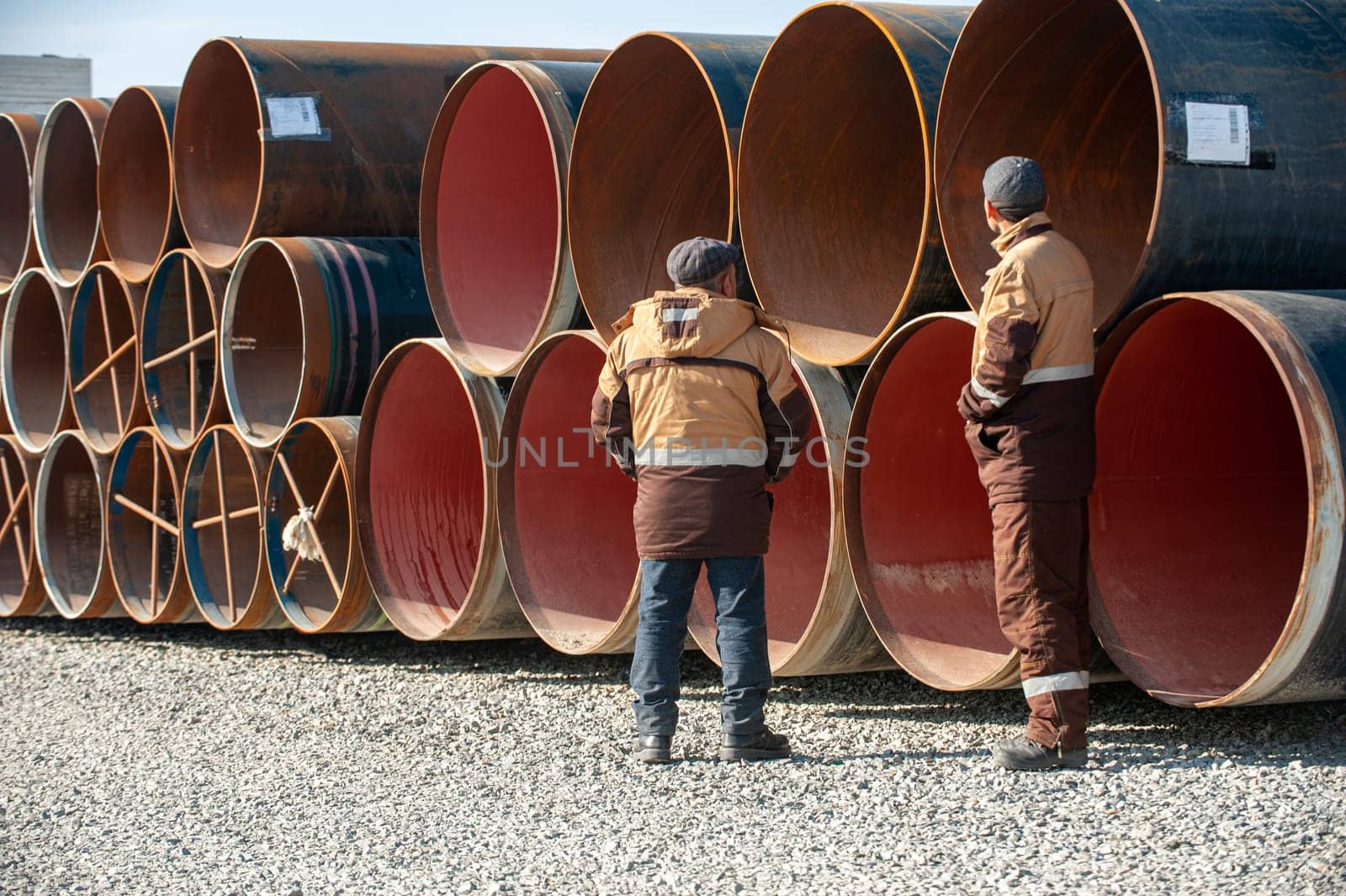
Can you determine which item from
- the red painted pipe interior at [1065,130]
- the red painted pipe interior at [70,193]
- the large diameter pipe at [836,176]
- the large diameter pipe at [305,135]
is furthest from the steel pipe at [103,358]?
the red painted pipe interior at [1065,130]

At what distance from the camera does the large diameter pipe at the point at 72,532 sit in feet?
26.7

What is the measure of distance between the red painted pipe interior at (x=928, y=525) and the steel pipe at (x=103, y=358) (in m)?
4.34

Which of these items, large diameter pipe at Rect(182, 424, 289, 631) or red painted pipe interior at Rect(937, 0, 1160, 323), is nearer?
red painted pipe interior at Rect(937, 0, 1160, 323)

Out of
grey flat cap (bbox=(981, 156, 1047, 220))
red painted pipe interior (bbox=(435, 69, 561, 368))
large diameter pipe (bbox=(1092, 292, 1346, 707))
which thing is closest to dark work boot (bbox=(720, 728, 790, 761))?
large diameter pipe (bbox=(1092, 292, 1346, 707))

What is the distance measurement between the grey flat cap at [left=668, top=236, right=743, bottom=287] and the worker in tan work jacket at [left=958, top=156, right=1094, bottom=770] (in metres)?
0.76

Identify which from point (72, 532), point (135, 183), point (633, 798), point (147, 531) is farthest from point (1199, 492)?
point (72, 532)

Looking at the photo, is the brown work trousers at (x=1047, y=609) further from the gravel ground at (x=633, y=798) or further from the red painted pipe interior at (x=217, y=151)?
the red painted pipe interior at (x=217, y=151)

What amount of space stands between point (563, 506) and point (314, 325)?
136cm

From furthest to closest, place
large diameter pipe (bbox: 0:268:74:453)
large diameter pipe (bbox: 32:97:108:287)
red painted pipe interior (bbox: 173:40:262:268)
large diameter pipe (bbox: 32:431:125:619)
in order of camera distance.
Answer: large diameter pipe (bbox: 0:268:74:453)
large diameter pipe (bbox: 32:97:108:287)
large diameter pipe (bbox: 32:431:125:619)
red painted pipe interior (bbox: 173:40:262:268)

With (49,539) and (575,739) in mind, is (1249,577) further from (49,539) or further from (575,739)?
(49,539)

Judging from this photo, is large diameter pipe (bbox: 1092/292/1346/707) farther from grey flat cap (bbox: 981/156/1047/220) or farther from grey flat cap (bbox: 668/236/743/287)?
grey flat cap (bbox: 668/236/743/287)

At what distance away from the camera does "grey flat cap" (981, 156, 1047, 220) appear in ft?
12.8

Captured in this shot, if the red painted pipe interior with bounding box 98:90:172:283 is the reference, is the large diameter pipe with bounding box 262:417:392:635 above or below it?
below

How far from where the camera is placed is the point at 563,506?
20.3 feet
